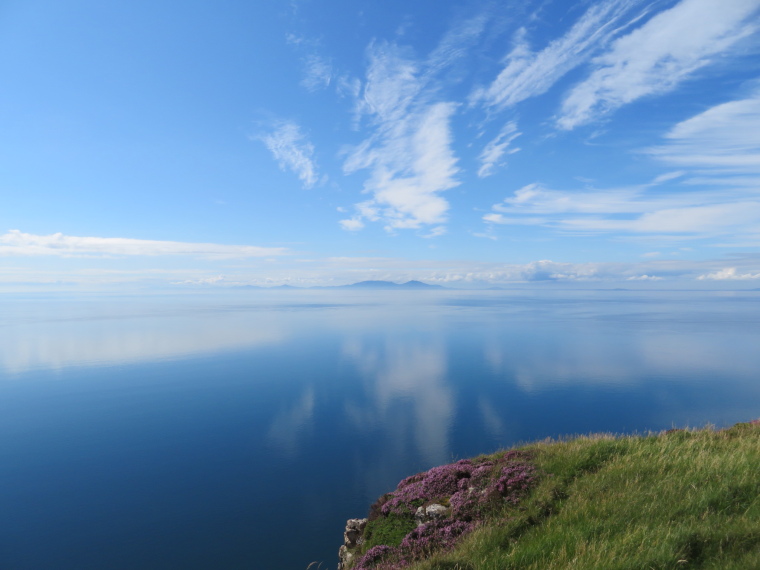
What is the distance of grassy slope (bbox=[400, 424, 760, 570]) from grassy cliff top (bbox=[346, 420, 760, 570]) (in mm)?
29

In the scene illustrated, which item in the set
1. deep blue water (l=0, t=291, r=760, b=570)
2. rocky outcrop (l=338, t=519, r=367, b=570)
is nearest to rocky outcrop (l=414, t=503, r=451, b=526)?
rocky outcrop (l=338, t=519, r=367, b=570)

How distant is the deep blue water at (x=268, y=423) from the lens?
25375mm

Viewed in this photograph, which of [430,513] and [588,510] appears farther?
[430,513]

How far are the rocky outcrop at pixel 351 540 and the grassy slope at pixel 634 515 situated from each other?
6.62 m

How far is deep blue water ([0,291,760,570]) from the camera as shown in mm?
25375

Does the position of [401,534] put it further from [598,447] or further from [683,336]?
[683,336]

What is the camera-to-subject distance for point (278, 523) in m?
26.2

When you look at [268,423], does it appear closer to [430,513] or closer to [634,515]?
[430,513]

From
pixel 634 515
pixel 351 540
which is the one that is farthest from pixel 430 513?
pixel 634 515

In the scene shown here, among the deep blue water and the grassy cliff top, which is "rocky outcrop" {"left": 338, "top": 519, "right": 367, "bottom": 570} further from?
the deep blue water

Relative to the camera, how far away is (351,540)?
16156mm

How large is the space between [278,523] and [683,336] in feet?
403

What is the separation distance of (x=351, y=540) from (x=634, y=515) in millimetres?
11383

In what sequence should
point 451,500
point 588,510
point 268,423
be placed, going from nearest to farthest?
point 588,510
point 451,500
point 268,423
